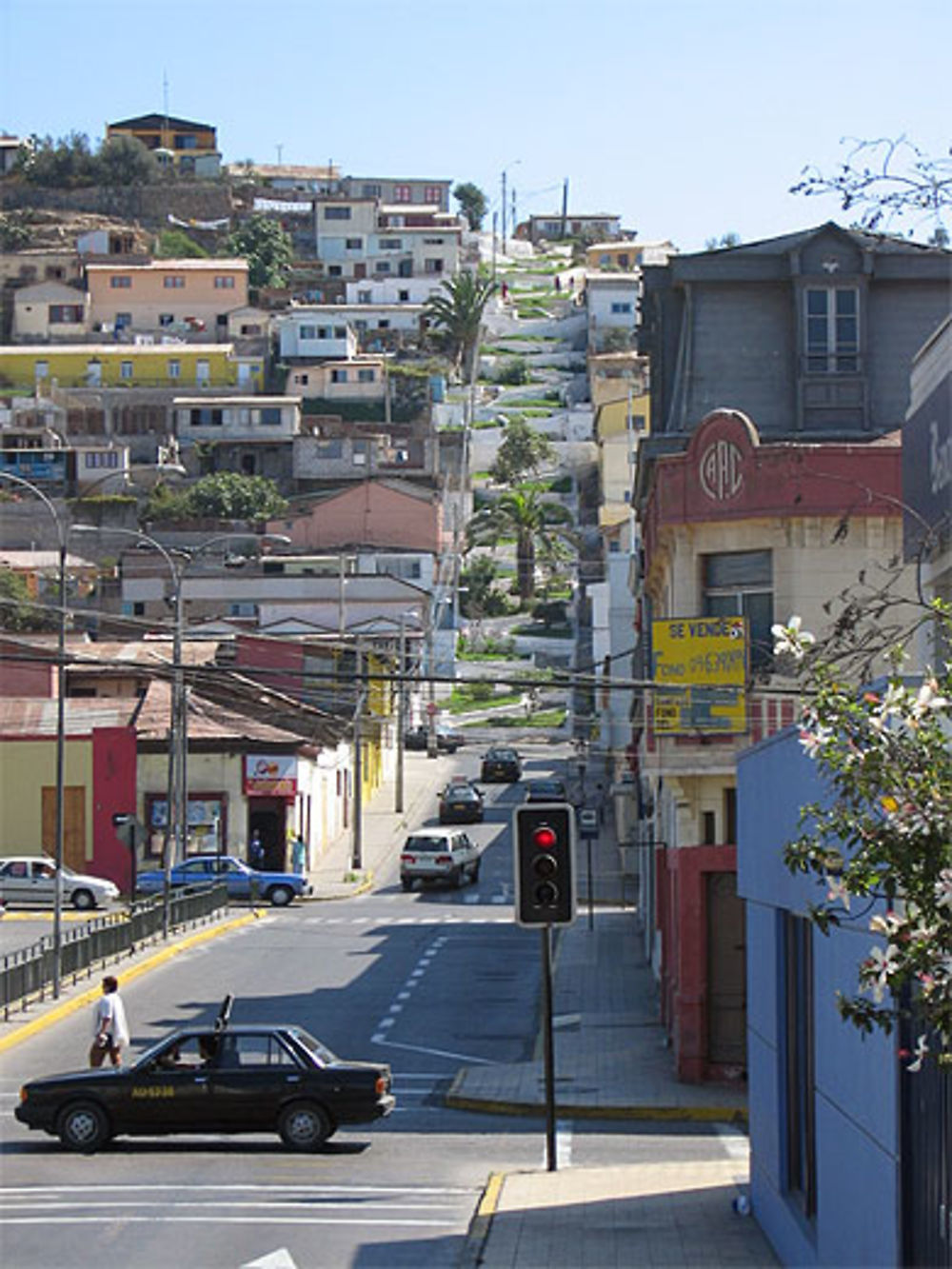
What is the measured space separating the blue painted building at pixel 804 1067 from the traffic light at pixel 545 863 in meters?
1.54

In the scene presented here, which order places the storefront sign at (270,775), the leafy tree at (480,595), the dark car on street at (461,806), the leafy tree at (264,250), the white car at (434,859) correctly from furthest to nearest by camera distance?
the leafy tree at (264,250) → the leafy tree at (480,595) → the dark car on street at (461,806) → the storefront sign at (270,775) → the white car at (434,859)

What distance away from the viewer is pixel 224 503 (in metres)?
122

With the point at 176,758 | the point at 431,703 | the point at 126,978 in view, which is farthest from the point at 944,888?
the point at 431,703

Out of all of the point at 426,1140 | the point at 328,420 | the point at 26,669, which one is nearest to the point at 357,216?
the point at 328,420

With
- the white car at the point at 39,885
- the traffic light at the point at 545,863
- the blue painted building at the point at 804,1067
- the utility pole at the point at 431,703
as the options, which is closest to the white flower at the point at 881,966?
the blue painted building at the point at 804,1067

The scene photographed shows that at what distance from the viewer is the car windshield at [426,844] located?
2301 inches

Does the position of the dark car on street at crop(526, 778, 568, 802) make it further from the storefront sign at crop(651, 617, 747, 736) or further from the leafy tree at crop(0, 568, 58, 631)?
the storefront sign at crop(651, 617, 747, 736)

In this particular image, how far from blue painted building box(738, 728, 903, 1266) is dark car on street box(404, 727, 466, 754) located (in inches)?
2726

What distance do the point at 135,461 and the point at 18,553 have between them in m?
21.2

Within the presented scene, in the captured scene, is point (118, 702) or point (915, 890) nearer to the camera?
point (915, 890)

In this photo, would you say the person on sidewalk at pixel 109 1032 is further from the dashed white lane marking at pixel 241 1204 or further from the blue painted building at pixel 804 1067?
the blue painted building at pixel 804 1067

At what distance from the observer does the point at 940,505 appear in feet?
57.7

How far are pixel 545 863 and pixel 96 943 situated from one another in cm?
2131

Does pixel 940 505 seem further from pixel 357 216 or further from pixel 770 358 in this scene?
pixel 357 216
